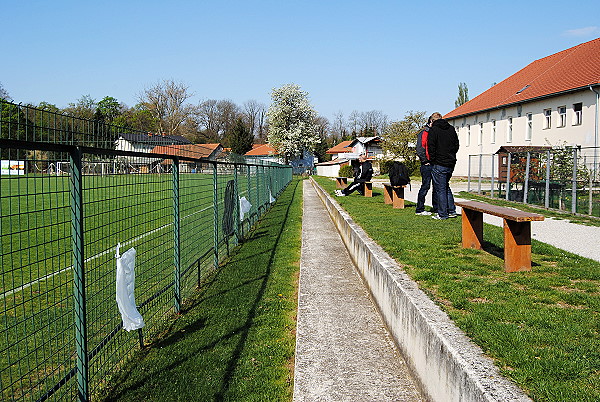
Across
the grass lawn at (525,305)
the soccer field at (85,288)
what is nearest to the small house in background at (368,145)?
the soccer field at (85,288)

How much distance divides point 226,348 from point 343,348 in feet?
3.32

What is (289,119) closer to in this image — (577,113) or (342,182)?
(577,113)

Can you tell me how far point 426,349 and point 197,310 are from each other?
3.10 meters

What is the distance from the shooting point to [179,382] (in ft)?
13.5

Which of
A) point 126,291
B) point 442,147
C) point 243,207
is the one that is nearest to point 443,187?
point 442,147

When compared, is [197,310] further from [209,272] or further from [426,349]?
[426,349]

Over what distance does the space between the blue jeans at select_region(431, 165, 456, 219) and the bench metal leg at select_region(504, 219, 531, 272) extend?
4.41 m

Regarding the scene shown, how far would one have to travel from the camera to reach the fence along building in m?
29.5

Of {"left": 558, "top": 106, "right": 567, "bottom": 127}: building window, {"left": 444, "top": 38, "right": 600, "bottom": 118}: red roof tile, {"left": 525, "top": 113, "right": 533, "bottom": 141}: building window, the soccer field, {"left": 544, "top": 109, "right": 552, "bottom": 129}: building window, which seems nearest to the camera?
the soccer field

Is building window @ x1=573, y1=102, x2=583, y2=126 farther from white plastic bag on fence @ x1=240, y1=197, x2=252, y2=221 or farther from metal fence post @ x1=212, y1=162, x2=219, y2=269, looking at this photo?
metal fence post @ x1=212, y1=162, x2=219, y2=269

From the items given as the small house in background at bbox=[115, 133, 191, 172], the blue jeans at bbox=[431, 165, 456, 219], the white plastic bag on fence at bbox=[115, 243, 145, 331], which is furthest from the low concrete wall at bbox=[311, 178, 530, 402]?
the blue jeans at bbox=[431, 165, 456, 219]

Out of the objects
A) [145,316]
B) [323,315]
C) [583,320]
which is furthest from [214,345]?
[583,320]

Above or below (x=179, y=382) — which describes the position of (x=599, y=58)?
above

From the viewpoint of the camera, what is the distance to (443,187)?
10.4 m
